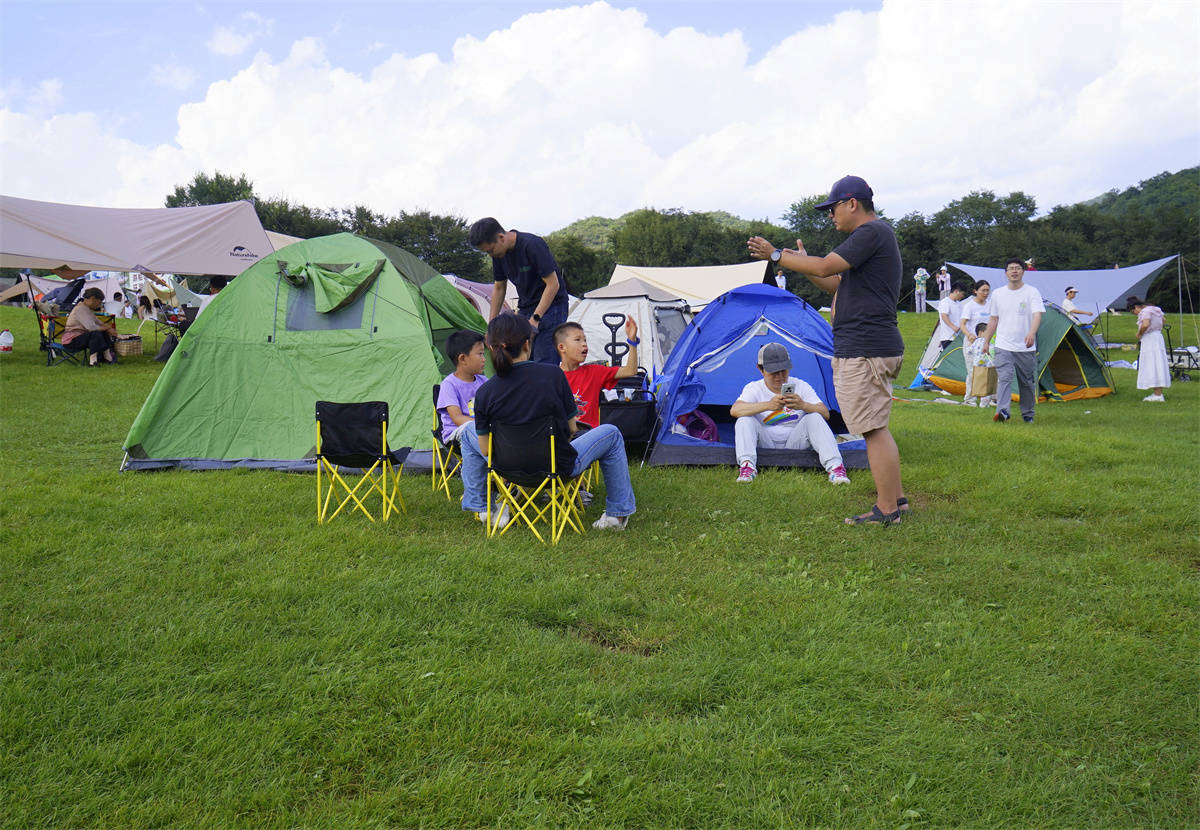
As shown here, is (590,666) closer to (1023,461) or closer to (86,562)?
(86,562)

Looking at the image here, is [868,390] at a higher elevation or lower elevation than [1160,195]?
lower

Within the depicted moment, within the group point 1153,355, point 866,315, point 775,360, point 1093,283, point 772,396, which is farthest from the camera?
point 1093,283

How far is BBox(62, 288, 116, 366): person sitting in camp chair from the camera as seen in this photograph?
12.4 metres

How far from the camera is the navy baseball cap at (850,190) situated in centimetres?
439

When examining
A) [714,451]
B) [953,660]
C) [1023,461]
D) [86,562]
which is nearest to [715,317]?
[714,451]

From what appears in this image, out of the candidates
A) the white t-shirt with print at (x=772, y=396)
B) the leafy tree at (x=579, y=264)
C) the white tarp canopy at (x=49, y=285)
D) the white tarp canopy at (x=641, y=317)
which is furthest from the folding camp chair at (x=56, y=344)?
the leafy tree at (x=579, y=264)

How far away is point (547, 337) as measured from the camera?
5.65 metres

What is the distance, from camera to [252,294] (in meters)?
6.63

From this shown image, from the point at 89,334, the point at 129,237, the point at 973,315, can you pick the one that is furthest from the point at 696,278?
the point at 89,334

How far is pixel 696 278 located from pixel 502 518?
15243 mm

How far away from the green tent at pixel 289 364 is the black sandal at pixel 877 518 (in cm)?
323

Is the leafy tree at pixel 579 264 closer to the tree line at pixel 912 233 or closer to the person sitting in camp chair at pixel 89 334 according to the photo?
the tree line at pixel 912 233

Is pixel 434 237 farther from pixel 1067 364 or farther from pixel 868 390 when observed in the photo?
pixel 868 390

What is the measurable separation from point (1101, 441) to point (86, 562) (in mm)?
7860
